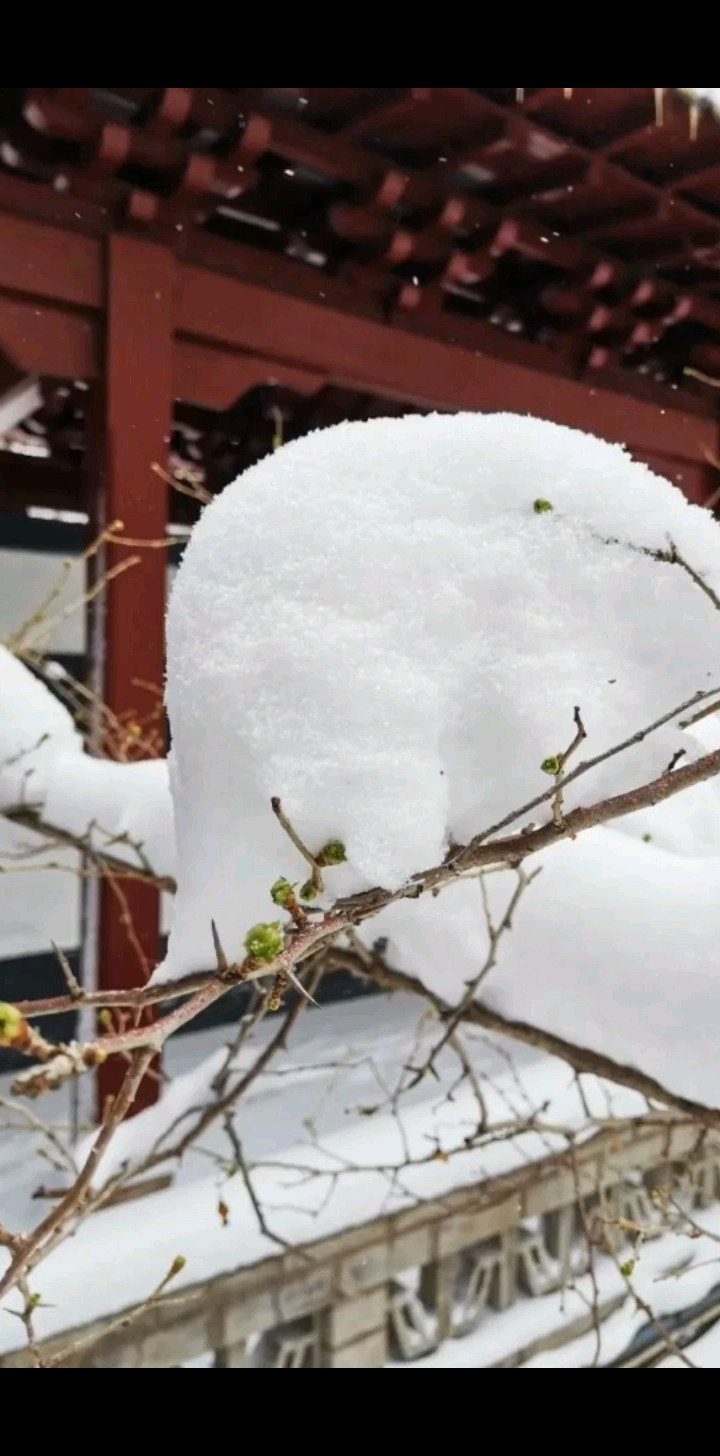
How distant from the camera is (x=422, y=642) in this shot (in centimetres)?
87

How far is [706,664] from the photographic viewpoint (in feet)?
2.87

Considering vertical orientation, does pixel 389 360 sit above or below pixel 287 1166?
above

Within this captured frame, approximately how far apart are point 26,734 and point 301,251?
1905 millimetres


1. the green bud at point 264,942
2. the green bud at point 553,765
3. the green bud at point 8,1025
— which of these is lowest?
the green bud at point 8,1025

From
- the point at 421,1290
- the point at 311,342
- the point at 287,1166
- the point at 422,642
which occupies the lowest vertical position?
the point at 421,1290

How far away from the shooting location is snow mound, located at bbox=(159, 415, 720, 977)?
829mm

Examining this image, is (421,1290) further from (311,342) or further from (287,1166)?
(311,342)

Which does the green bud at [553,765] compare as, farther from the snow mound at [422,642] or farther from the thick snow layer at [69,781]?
the thick snow layer at [69,781]

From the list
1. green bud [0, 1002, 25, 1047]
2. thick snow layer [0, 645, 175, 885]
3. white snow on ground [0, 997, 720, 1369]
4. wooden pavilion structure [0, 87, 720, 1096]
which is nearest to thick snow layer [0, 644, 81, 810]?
thick snow layer [0, 645, 175, 885]

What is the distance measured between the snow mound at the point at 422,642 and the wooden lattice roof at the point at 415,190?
194 centimetres

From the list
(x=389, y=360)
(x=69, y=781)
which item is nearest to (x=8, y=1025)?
(x=69, y=781)

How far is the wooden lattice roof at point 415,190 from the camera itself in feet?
8.08

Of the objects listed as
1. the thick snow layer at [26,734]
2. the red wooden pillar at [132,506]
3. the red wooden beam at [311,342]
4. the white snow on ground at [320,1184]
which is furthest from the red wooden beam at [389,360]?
the white snow on ground at [320,1184]

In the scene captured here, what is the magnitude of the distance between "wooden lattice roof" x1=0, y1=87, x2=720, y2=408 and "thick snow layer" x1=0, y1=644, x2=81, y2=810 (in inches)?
53.5
